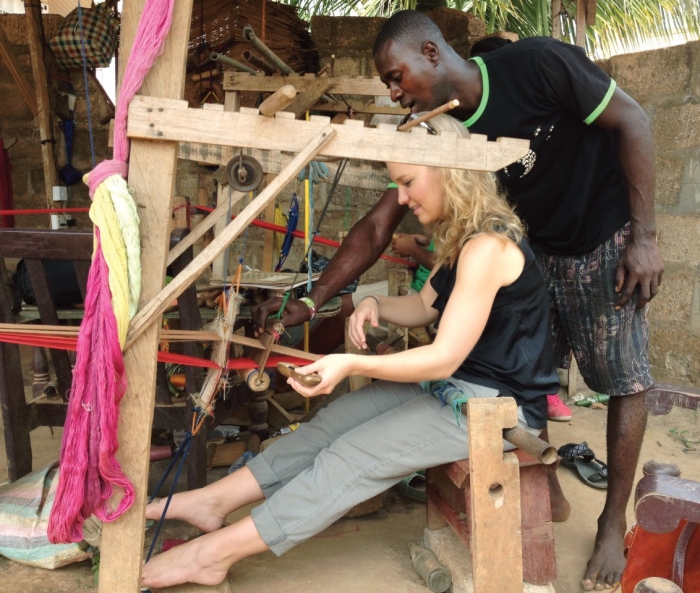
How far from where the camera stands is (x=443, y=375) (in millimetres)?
1866

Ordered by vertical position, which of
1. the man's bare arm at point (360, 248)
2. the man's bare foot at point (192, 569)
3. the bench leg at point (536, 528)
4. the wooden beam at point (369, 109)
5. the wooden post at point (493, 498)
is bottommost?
the man's bare foot at point (192, 569)

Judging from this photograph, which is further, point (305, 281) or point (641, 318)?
point (305, 281)

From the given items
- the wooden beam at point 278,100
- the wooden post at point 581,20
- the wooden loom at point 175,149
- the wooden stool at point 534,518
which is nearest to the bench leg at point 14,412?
the wooden loom at point 175,149

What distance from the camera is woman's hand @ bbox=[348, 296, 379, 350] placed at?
2.30 metres

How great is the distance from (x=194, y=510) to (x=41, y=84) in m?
3.74

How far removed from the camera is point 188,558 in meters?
2.02

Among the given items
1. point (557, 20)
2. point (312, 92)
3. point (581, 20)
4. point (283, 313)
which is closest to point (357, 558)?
point (283, 313)

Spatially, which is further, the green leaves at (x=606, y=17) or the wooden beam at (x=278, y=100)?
the green leaves at (x=606, y=17)

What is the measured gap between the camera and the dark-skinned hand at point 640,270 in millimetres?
2162

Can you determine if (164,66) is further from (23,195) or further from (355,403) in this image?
(23,195)

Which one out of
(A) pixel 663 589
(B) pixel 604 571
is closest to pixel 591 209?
(B) pixel 604 571

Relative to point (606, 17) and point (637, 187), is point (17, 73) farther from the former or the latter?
point (606, 17)

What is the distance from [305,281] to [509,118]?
1.15 metres

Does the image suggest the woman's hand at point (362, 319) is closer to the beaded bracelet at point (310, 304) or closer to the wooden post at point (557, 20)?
the beaded bracelet at point (310, 304)
